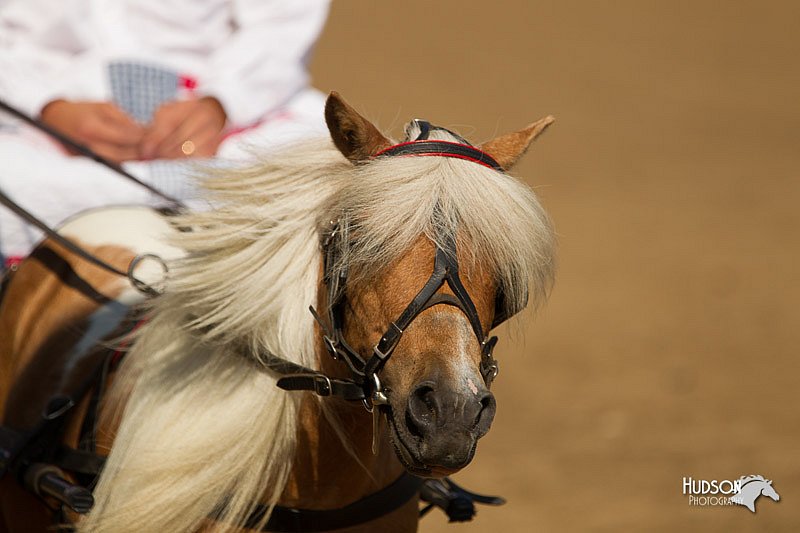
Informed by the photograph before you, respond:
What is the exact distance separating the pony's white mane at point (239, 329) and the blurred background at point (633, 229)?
35cm

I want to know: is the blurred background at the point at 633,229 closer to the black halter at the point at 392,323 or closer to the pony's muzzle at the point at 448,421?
the black halter at the point at 392,323

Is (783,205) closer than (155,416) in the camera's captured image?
No

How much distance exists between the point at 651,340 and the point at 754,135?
211 inches

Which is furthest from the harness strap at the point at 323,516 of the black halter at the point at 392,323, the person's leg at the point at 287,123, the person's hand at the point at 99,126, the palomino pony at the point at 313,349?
the person's hand at the point at 99,126

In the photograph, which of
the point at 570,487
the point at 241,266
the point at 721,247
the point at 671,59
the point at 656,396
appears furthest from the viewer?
the point at 671,59

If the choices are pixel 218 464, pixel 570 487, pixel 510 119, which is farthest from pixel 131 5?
pixel 510 119

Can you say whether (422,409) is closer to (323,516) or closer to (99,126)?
(323,516)

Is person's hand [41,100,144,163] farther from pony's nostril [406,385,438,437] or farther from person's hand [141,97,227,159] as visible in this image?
pony's nostril [406,385,438,437]

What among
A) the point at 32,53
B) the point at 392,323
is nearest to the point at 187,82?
the point at 32,53

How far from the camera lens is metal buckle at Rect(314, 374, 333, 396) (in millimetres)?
1722

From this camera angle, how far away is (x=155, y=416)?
1.90 m

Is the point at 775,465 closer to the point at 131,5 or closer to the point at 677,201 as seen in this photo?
the point at 131,5

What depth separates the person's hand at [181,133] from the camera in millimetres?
2990

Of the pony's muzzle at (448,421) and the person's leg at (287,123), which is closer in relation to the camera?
the pony's muzzle at (448,421)
